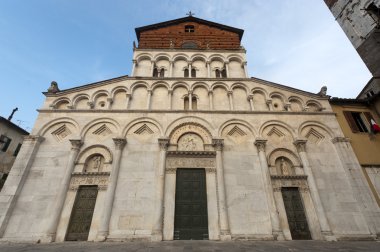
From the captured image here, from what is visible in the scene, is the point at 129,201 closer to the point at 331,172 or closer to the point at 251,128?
the point at 251,128

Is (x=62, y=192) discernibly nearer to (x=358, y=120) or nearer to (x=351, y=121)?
(x=351, y=121)

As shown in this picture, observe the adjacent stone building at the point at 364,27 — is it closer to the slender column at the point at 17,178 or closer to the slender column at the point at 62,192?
the slender column at the point at 62,192

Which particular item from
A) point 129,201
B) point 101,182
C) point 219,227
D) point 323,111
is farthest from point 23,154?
point 323,111

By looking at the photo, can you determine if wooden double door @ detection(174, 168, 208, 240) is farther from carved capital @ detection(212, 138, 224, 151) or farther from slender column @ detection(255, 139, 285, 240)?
slender column @ detection(255, 139, 285, 240)

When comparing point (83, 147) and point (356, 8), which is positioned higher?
point (356, 8)

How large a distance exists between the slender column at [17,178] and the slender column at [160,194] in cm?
684

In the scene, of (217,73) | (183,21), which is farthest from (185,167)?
(183,21)

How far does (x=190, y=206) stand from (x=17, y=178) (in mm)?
8858

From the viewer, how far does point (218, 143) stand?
1183 cm

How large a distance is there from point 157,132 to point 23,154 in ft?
23.7

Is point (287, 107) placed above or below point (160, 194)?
above

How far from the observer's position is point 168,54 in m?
16.6

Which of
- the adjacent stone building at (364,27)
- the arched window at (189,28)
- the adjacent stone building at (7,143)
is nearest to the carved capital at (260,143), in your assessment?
the adjacent stone building at (364,27)

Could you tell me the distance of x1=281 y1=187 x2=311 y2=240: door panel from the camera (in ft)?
32.8
